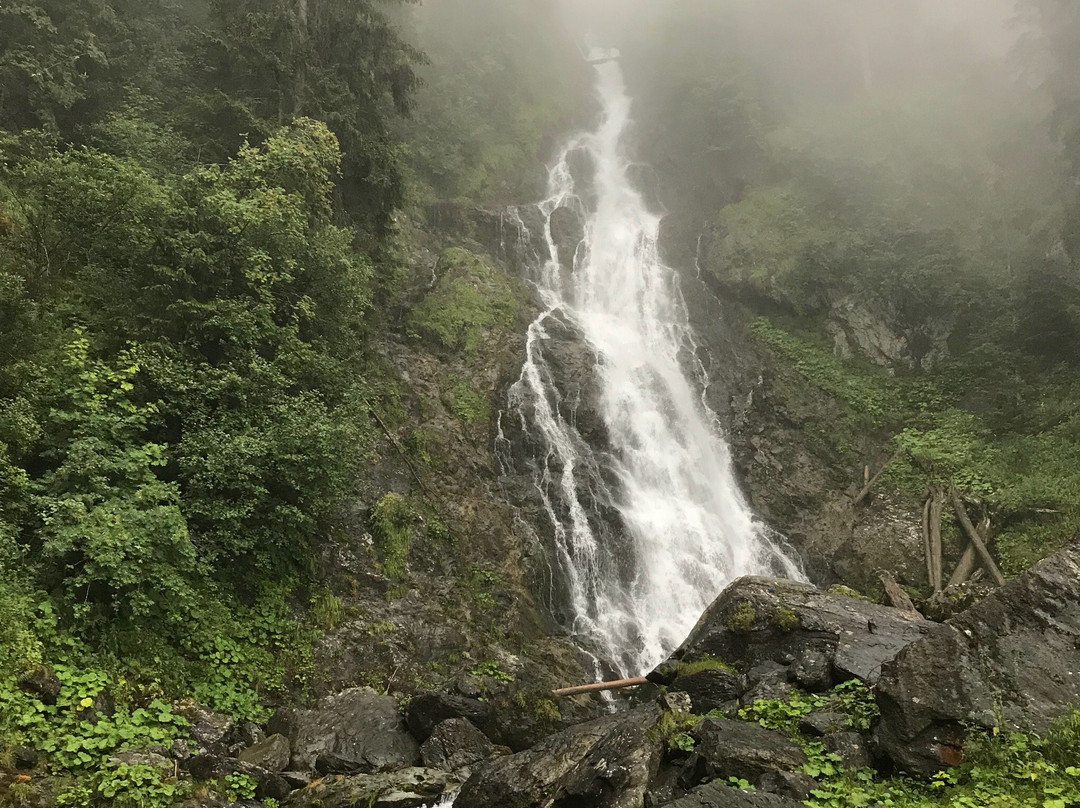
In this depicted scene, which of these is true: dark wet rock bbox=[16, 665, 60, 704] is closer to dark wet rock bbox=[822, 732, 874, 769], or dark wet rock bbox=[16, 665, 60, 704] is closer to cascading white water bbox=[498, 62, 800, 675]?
dark wet rock bbox=[822, 732, 874, 769]

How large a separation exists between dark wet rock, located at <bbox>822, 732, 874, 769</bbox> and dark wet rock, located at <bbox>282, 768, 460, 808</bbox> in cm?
471

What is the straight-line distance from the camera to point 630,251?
25531 millimetres

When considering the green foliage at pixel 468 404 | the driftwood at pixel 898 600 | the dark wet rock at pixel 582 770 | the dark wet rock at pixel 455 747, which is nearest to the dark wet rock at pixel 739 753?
the dark wet rock at pixel 582 770

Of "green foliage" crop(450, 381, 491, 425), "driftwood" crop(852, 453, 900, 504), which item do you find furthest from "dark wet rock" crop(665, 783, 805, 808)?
"driftwood" crop(852, 453, 900, 504)

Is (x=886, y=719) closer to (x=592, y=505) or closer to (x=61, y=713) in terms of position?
(x=61, y=713)

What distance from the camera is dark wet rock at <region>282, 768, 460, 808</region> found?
713 cm

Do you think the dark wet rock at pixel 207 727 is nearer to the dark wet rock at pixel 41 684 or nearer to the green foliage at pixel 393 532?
the dark wet rock at pixel 41 684

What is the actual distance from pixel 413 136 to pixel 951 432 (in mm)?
21305

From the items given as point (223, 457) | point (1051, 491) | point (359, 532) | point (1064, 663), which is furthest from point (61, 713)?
point (1051, 491)

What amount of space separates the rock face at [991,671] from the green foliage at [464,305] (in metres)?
14.5

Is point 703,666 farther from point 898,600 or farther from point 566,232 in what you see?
point 566,232

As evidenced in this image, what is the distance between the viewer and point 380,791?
291 inches

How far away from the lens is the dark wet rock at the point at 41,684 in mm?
5863

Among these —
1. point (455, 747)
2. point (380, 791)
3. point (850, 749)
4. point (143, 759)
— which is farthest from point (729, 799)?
point (143, 759)
